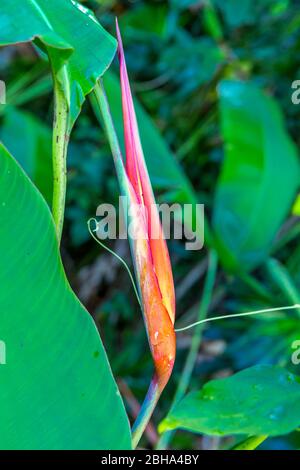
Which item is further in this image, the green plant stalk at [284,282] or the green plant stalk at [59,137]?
the green plant stalk at [284,282]

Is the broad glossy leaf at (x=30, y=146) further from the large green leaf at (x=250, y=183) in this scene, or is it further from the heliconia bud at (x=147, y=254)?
the heliconia bud at (x=147, y=254)

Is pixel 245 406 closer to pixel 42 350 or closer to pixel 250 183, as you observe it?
pixel 42 350

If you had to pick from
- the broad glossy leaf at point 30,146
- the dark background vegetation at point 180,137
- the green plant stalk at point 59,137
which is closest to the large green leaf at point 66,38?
the green plant stalk at point 59,137

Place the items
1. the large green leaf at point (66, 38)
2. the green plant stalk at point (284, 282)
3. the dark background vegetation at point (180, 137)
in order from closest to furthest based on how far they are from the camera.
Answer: the large green leaf at point (66, 38), the green plant stalk at point (284, 282), the dark background vegetation at point (180, 137)

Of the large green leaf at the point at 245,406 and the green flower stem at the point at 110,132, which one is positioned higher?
the green flower stem at the point at 110,132

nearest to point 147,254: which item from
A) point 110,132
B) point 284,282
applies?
point 110,132

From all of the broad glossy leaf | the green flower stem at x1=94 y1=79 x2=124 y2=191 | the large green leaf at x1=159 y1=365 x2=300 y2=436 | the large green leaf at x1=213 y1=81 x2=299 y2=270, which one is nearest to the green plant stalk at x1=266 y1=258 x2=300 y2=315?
the large green leaf at x1=213 y1=81 x2=299 y2=270
